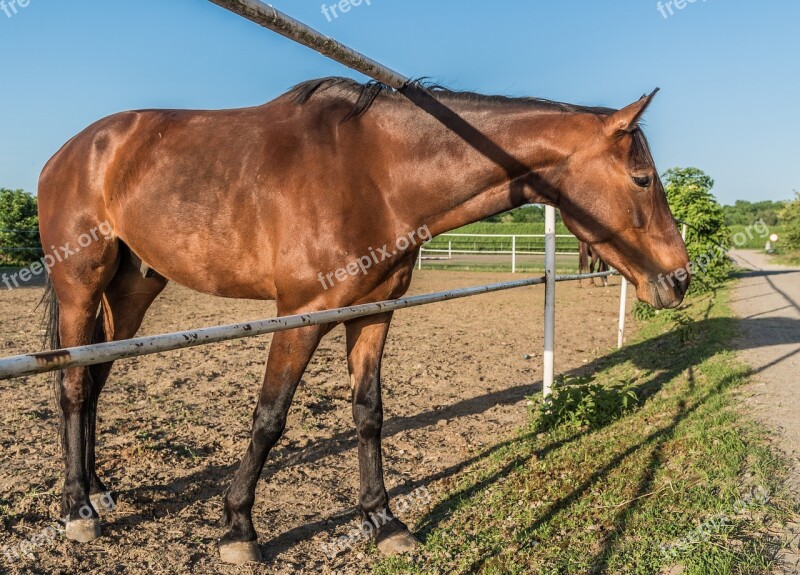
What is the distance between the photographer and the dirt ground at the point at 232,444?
2.72 meters

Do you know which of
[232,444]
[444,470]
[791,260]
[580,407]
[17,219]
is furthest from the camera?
[791,260]

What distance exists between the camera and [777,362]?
5.79 m

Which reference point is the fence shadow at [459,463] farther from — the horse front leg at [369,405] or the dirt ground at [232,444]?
the horse front leg at [369,405]

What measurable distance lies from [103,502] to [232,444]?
1.01 metres

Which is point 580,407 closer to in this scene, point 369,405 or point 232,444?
point 369,405

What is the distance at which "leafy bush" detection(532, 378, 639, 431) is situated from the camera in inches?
172

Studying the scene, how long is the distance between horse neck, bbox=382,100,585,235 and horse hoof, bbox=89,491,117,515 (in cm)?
219

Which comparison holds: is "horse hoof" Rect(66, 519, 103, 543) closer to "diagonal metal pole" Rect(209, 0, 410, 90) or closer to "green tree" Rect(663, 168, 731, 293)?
"diagonal metal pole" Rect(209, 0, 410, 90)

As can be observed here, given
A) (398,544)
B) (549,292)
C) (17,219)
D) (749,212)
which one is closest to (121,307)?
(398,544)

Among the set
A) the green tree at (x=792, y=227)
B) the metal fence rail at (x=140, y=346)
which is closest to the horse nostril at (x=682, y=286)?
the metal fence rail at (x=140, y=346)

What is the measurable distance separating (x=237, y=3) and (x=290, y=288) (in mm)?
→ 1319

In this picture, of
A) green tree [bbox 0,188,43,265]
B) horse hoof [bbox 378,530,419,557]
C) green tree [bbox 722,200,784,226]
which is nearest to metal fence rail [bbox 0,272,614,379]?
horse hoof [bbox 378,530,419,557]

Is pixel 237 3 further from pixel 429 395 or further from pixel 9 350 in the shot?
pixel 9 350

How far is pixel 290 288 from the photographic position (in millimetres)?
2576
